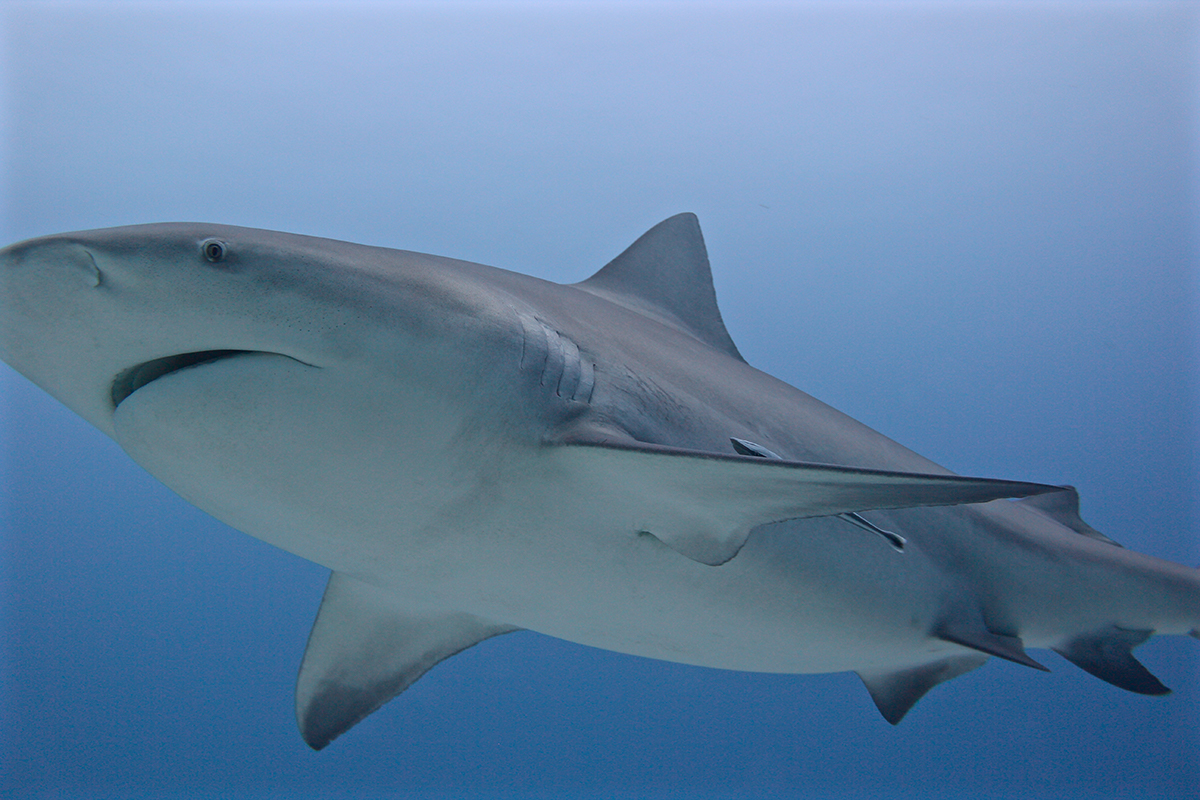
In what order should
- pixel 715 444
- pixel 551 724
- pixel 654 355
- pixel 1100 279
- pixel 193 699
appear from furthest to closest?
pixel 551 724
pixel 193 699
pixel 1100 279
pixel 654 355
pixel 715 444

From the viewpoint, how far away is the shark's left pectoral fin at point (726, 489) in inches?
55.1

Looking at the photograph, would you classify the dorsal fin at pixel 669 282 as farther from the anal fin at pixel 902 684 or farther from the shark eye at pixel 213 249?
the shark eye at pixel 213 249

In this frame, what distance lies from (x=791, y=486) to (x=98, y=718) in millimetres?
23905

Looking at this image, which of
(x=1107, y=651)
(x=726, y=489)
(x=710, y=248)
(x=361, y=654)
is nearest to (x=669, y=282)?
(x=726, y=489)

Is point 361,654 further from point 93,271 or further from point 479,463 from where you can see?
point 93,271

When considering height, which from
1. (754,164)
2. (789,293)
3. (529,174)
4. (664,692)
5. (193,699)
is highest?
(754,164)

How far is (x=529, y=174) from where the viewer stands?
19828 mm

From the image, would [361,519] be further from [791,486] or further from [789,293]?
[789,293]

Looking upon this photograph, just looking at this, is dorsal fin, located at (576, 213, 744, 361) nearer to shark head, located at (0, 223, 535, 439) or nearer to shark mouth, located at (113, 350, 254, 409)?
shark head, located at (0, 223, 535, 439)

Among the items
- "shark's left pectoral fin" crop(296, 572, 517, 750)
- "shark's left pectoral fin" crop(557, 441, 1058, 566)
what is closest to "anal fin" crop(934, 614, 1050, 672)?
"shark's left pectoral fin" crop(557, 441, 1058, 566)

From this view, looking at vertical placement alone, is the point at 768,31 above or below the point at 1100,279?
above

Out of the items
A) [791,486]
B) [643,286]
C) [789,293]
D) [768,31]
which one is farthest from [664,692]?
[791,486]

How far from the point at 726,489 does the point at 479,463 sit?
54cm

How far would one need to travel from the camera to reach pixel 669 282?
127 inches
